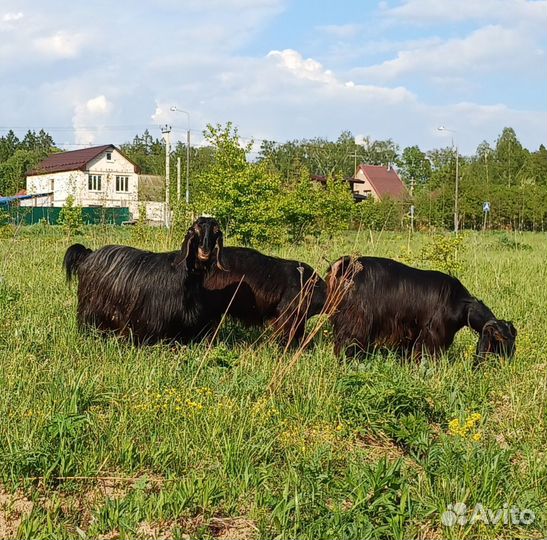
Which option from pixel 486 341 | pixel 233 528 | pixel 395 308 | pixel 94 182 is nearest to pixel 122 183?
pixel 94 182

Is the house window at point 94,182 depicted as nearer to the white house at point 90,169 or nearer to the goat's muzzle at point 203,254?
the white house at point 90,169

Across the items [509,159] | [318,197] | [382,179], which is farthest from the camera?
[382,179]

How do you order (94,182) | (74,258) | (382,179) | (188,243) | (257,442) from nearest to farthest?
(257,442)
(188,243)
(74,258)
(94,182)
(382,179)

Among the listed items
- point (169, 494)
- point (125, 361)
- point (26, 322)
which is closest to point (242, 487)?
point (169, 494)

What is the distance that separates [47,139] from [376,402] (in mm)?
119860

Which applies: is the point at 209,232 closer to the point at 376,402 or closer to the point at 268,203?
the point at 376,402

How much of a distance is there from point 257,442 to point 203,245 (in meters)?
2.40

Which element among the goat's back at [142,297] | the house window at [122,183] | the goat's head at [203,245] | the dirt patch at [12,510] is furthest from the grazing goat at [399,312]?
the house window at [122,183]

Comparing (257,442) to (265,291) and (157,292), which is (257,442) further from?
(265,291)

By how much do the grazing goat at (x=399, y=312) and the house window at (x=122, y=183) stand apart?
53444mm

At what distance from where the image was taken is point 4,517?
322 centimetres

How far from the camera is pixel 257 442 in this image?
4098 millimetres

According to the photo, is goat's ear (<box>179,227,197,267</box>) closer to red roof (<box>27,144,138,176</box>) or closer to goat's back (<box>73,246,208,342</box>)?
goat's back (<box>73,246,208,342</box>)

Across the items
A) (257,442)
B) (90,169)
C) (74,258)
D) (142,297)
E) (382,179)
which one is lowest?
(257,442)
